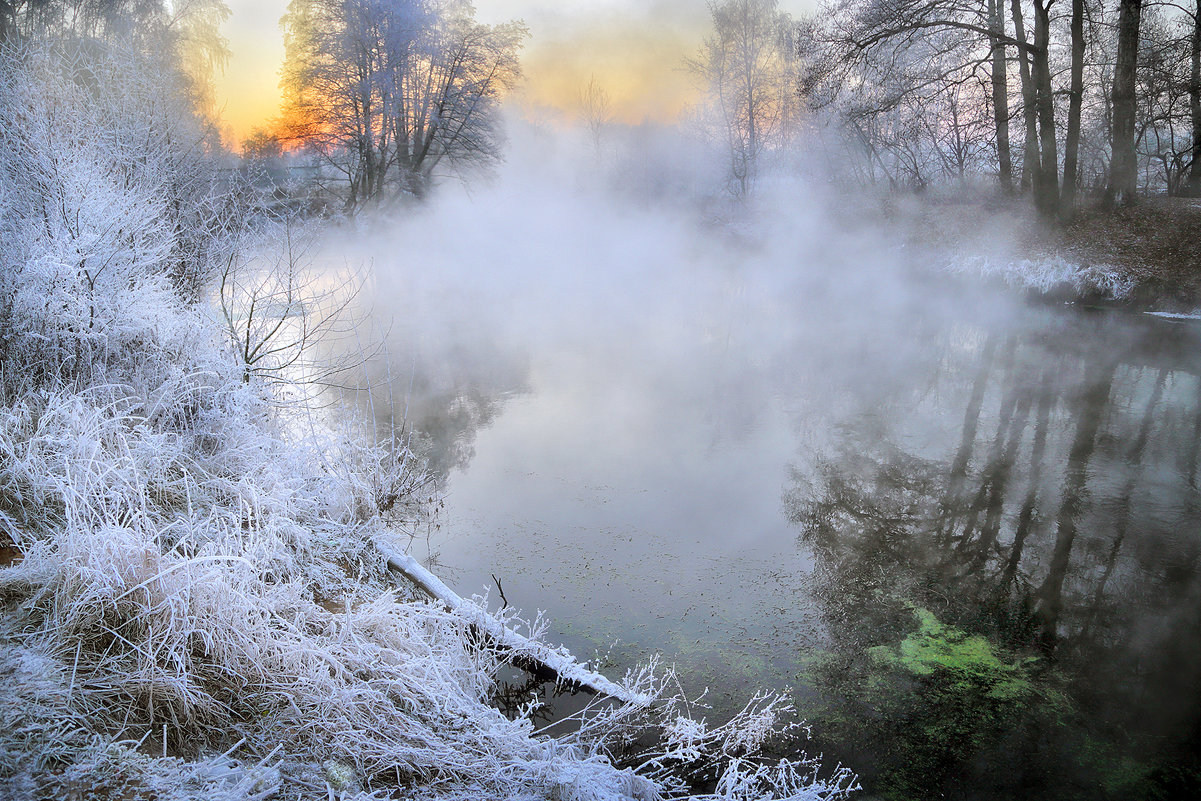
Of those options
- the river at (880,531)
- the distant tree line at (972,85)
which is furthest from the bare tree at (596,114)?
the river at (880,531)

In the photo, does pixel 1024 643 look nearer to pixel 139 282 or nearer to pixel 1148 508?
pixel 1148 508

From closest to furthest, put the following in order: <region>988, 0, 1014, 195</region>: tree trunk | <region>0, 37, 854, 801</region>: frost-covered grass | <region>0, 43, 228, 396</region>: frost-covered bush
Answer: <region>0, 37, 854, 801</region>: frost-covered grass < <region>0, 43, 228, 396</region>: frost-covered bush < <region>988, 0, 1014, 195</region>: tree trunk

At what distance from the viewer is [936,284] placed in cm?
1546

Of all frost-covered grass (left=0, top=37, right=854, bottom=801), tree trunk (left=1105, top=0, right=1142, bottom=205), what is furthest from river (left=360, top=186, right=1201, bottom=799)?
tree trunk (left=1105, top=0, right=1142, bottom=205)

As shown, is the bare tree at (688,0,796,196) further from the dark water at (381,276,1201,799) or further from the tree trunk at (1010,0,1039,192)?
the dark water at (381,276,1201,799)

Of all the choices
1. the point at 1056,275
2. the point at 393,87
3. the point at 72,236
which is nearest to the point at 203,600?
the point at 72,236

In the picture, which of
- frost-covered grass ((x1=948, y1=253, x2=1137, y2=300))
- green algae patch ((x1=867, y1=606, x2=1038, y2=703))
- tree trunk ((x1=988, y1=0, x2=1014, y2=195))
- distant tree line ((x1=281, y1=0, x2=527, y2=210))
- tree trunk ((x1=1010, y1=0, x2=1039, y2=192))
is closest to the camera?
green algae patch ((x1=867, y1=606, x2=1038, y2=703))

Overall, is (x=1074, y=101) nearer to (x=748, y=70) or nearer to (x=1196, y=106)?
(x=1196, y=106)

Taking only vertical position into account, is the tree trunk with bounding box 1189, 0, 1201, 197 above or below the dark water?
above

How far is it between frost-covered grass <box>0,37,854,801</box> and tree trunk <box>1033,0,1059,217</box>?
14314 millimetres

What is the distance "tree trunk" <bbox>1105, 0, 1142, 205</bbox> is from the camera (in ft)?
43.9

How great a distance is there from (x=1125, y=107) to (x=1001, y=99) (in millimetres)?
2281

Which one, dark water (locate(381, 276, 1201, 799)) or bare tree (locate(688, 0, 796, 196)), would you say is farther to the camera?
bare tree (locate(688, 0, 796, 196))

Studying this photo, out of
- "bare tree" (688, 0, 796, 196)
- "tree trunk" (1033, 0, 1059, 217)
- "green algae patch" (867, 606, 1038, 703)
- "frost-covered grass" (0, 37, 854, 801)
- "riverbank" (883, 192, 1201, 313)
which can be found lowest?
"green algae patch" (867, 606, 1038, 703)
